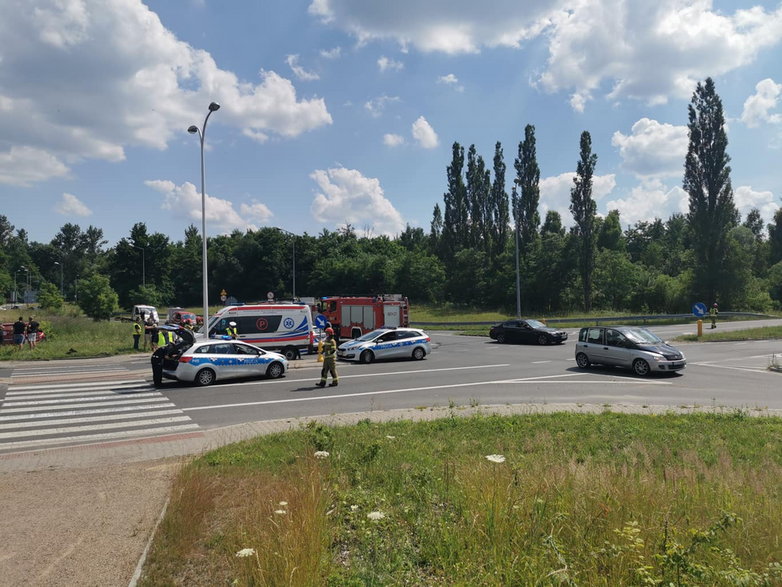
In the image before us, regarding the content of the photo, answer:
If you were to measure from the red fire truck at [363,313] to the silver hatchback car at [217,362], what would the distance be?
46.5 feet

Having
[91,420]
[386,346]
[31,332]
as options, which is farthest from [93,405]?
[31,332]

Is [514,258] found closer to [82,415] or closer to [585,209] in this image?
[585,209]

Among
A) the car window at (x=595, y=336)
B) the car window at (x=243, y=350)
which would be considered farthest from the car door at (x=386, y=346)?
the car window at (x=595, y=336)

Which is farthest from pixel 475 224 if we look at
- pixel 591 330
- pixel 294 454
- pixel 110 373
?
pixel 294 454

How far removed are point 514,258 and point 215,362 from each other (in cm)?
5247

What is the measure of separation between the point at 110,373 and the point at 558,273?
51225 millimetres

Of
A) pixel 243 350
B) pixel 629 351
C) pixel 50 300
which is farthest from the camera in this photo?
pixel 50 300

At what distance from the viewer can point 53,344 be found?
1121 inches

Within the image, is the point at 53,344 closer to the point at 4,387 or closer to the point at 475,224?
the point at 4,387

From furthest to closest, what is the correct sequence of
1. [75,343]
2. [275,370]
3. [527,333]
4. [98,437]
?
[527,333] → [75,343] → [275,370] → [98,437]

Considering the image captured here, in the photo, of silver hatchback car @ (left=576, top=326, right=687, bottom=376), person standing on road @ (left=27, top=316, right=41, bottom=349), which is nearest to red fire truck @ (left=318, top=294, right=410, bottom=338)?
silver hatchback car @ (left=576, top=326, right=687, bottom=376)

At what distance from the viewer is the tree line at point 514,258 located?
181ft

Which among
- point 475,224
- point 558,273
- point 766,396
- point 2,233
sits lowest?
point 766,396

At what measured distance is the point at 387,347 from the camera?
23.2 m
